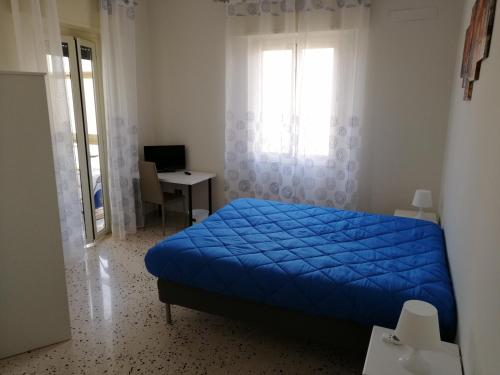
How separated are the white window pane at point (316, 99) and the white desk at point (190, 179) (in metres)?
1.22

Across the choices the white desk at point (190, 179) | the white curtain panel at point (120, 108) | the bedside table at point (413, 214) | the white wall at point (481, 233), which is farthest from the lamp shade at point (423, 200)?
the white curtain panel at point (120, 108)

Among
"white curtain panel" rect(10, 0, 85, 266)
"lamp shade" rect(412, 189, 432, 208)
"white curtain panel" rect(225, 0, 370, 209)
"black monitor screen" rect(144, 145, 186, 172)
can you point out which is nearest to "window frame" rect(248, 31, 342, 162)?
"white curtain panel" rect(225, 0, 370, 209)

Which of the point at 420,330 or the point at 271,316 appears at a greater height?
the point at 420,330

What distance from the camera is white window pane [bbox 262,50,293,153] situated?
3.86m

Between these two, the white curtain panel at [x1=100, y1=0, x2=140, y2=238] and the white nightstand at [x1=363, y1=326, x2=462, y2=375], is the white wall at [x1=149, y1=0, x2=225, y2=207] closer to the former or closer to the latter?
the white curtain panel at [x1=100, y1=0, x2=140, y2=238]

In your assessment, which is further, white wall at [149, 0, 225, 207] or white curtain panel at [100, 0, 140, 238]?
white wall at [149, 0, 225, 207]

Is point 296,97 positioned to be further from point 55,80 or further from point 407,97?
point 55,80

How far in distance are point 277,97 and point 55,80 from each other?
214cm

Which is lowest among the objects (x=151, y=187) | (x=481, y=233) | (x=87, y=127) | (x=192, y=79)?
(x=151, y=187)

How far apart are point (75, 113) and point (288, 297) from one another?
280cm

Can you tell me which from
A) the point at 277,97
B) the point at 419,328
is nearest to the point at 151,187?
the point at 277,97

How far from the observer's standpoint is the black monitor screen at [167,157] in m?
4.39

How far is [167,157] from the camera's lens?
450cm

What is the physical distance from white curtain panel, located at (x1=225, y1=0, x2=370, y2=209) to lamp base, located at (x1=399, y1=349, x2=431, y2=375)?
2.52 metres
